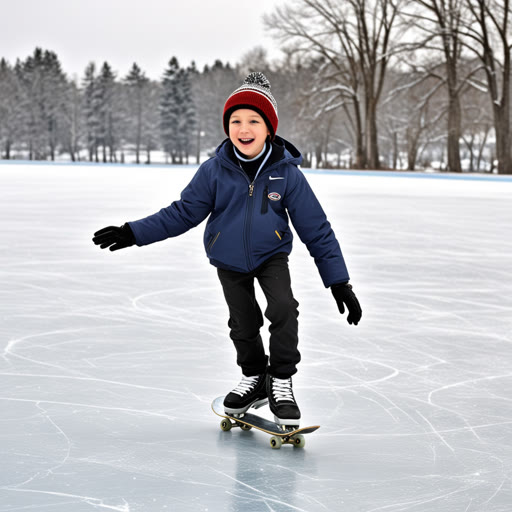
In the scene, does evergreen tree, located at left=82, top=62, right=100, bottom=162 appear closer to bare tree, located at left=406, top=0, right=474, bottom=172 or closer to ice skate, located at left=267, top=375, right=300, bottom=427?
bare tree, located at left=406, top=0, right=474, bottom=172

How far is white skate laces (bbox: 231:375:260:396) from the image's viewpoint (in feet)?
7.54

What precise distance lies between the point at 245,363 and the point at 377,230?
5.76 meters

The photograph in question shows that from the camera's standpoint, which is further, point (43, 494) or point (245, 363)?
point (245, 363)

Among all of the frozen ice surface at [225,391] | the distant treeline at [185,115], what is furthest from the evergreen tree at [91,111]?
the frozen ice surface at [225,391]

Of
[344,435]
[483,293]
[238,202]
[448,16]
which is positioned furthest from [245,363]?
[448,16]

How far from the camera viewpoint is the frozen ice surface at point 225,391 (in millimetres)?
1787

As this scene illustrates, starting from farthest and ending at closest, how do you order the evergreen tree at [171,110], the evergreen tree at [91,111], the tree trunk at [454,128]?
the evergreen tree at [91,111] → the evergreen tree at [171,110] → the tree trunk at [454,128]

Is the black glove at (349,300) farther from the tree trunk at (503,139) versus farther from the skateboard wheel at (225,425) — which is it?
the tree trunk at (503,139)

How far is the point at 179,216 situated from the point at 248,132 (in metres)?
0.33

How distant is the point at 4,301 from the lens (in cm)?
398

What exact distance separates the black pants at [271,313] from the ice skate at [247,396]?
70 millimetres

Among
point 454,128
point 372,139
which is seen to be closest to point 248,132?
point 454,128

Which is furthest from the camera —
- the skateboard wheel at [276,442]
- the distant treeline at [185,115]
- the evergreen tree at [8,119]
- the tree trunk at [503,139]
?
the evergreen tree at [8,119]

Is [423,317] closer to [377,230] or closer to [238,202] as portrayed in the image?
[238,202]
